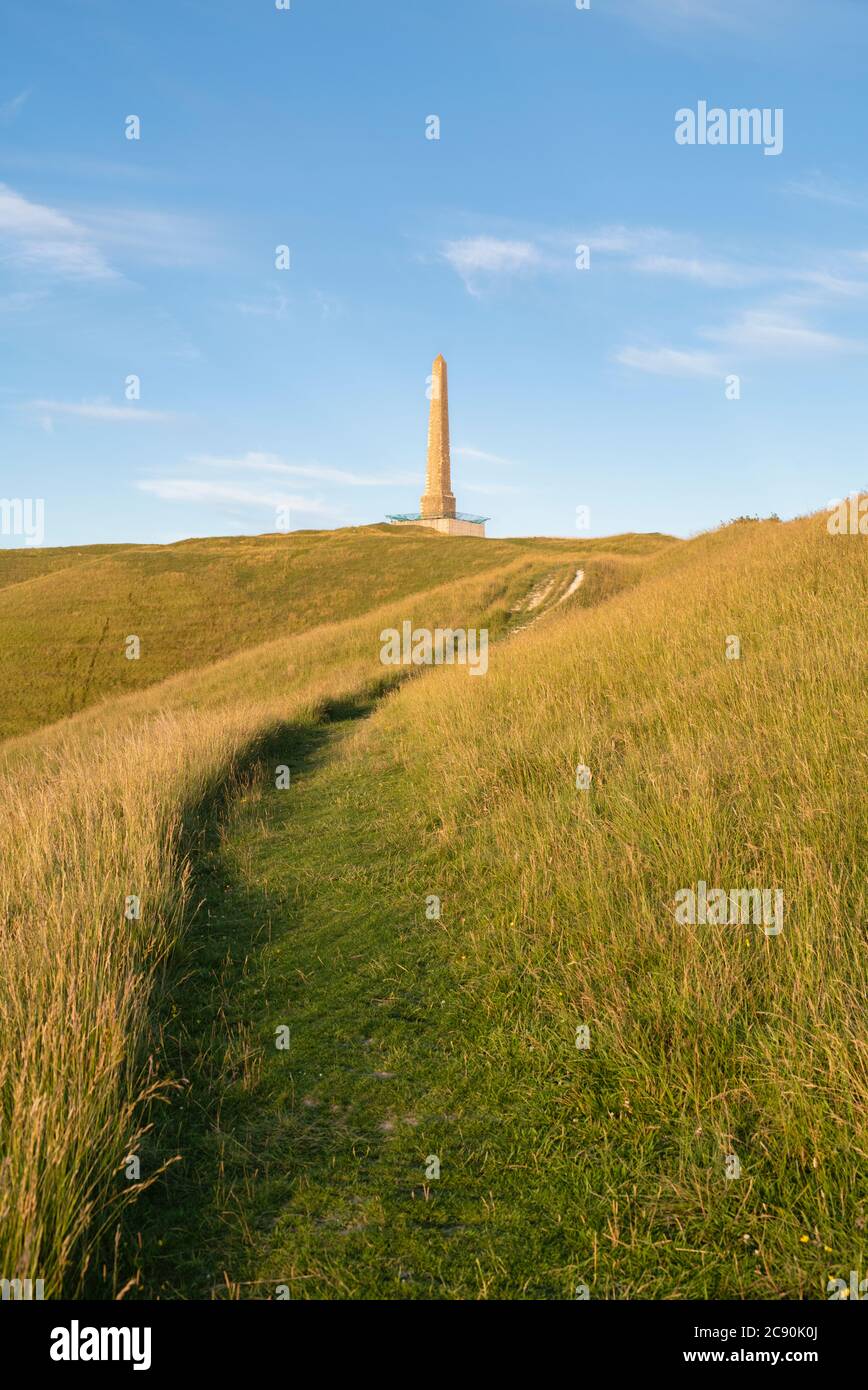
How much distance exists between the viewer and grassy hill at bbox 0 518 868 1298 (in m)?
2.91

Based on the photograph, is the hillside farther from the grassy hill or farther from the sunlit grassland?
the grassy hill

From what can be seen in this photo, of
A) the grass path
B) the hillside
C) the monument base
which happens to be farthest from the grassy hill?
the monument base

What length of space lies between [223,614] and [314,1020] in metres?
42.7

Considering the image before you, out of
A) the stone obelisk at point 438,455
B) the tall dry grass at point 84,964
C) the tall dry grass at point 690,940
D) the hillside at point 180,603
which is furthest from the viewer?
the stone obelisk at point 438,455

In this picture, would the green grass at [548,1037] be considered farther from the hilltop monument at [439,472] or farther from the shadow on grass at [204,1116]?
the hilltop monument at [439,472]

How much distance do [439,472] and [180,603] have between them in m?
41.9

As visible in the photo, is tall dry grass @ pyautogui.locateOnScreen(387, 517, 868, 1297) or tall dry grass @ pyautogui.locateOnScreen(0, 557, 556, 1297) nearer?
tall dry grass @ pyautogui.locateOnScreen(0, 557, 556, 1297)

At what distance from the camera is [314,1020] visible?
473cm

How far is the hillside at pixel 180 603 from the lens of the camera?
37625 mm

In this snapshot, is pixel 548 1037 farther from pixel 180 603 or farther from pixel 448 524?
pixel 448 524

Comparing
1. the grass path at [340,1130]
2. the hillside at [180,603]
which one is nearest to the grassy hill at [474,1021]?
the grass path at [340,1130]

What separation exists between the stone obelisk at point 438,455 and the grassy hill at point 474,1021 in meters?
74.3
